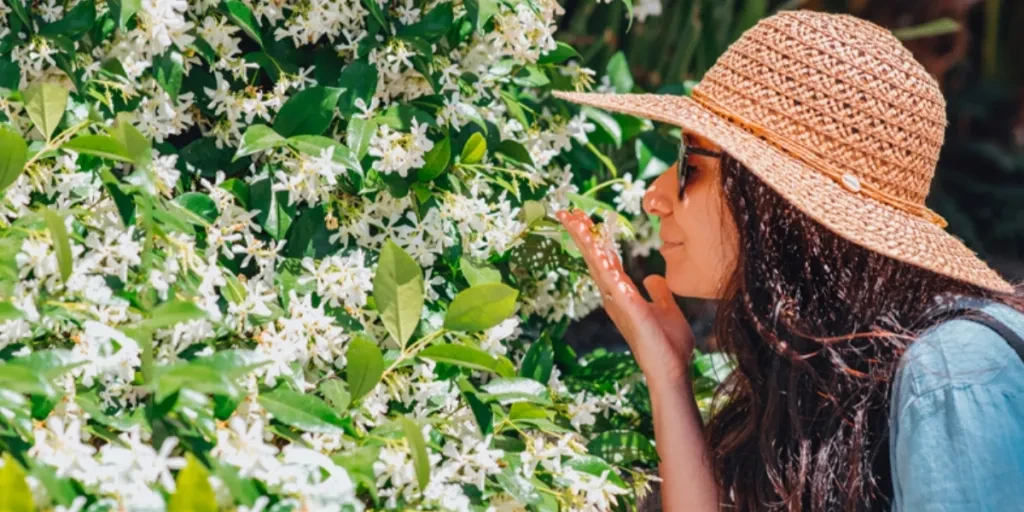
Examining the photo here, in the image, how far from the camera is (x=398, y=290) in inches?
50.3

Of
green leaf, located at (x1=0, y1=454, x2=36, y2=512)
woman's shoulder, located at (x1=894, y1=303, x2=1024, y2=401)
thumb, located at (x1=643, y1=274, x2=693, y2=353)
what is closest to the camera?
green leaf, located at (x1=0, y1=454, x2=36, y2=512)

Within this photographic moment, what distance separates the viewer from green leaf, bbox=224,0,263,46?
1.43m

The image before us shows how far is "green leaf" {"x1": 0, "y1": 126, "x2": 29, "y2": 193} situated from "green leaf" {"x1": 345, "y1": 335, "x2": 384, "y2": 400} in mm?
353

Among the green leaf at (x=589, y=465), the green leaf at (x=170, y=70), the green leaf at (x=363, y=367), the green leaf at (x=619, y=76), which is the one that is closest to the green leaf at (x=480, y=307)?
the green leaf at (x=363, y=367)

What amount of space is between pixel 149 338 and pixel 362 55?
0.54m

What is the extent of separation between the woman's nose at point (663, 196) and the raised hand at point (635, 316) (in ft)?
0.31

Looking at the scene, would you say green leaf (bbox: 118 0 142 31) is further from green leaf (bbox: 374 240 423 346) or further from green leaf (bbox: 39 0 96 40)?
green leaf (bbox: 374 240 423 346)

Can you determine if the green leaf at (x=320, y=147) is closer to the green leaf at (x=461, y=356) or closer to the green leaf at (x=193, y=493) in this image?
the green leaf at (x=461, y=356)

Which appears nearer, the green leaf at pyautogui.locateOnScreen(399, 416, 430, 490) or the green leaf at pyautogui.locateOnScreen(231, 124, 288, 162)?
the green leaf at pyautogui.locateOnScreen(399, 416, 430, 490)

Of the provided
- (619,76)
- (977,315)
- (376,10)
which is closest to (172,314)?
(376,10)

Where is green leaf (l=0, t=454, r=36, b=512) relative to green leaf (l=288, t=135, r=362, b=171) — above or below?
below

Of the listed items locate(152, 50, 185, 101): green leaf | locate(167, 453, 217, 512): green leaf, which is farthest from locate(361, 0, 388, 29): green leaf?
locate(167, 453, 217, 512): green leaf

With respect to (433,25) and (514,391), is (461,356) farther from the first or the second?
(433,25)

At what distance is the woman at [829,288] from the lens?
132cm
